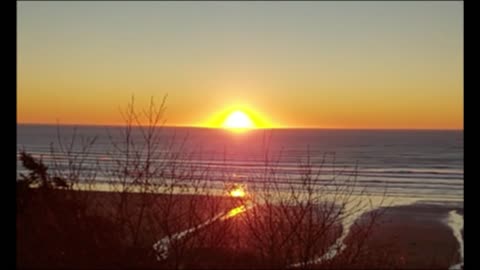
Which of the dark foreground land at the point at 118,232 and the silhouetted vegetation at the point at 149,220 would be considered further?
the dark foreground land at the point at 118,232

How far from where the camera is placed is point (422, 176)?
38312mm

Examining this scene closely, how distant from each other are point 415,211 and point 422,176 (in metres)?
16.2

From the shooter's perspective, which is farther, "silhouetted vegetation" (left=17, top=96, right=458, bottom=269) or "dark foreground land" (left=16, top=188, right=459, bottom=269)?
"dark foreground land" (left=16, top=188, right=459, bottom=269)
